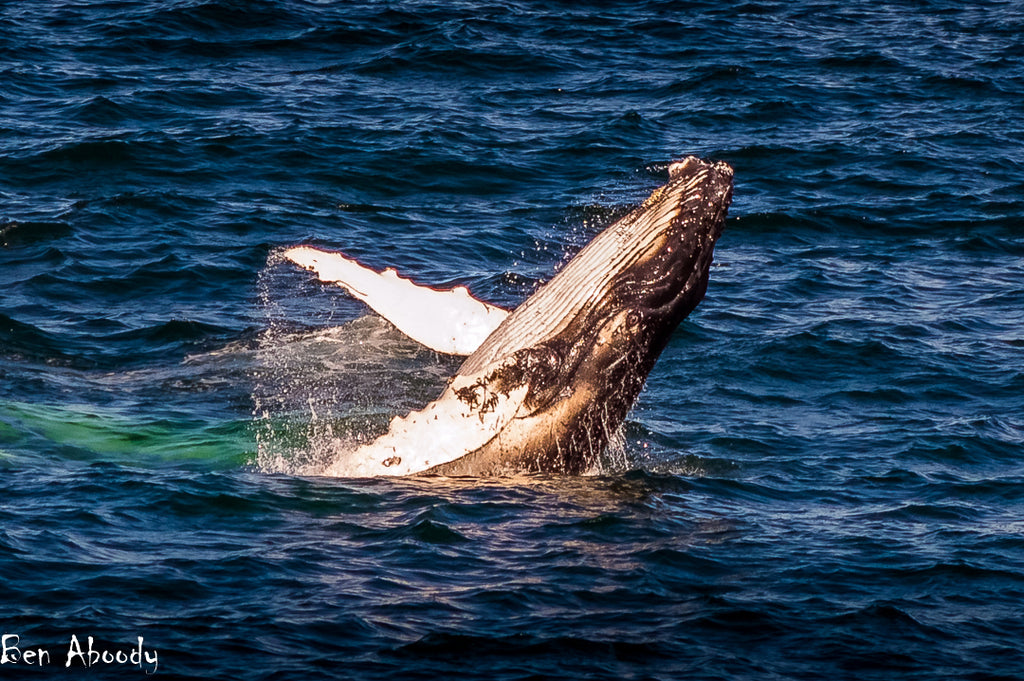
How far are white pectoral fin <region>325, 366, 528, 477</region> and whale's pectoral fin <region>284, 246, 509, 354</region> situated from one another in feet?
3.73

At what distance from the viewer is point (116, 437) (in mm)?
16031

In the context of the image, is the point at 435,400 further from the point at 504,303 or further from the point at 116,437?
the point at 504,303

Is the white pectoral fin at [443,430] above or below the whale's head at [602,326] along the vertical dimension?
below

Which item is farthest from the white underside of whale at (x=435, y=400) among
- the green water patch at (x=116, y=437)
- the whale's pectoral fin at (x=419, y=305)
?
the green water patch at (x=116, y=437)

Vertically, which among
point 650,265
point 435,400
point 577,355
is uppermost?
point 650,265

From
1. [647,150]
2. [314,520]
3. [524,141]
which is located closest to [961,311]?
[647,150]

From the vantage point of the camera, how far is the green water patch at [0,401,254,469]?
1544 cm

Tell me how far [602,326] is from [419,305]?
2.46 m

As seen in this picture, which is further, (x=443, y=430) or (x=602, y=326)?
(x=443, y=430)

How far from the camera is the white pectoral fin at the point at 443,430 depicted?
14.2 meters

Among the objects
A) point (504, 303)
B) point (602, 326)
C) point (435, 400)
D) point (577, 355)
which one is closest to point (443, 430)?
point (435, 400)

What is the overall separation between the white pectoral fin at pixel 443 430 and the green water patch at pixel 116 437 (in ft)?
5.24

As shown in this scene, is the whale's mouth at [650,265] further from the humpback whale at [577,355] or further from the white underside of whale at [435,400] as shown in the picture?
the white underside of whale at [435,400]

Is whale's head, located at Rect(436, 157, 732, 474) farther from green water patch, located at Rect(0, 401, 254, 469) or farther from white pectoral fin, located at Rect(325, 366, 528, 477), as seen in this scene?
green water patch, located at Rect(0, 401, 254, 469)
